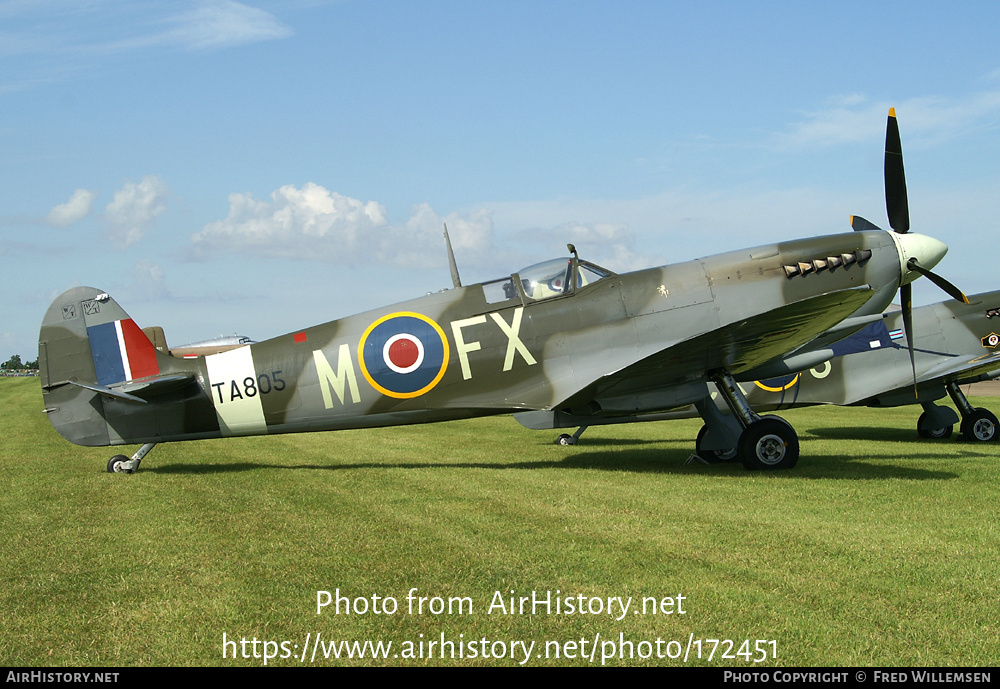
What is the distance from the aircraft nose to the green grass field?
2.29 metres

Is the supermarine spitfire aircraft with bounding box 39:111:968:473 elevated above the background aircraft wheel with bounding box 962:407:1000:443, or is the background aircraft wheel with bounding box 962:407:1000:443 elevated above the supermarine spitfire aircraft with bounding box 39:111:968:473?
the supermarine spitfire aircraft with bounding box 39:111:968:473

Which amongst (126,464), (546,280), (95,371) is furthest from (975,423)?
(95,371)

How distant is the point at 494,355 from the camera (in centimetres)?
909

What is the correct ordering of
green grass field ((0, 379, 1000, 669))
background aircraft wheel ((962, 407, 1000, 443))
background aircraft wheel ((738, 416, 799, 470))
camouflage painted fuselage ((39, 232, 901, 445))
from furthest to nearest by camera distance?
background aircraft wheel ((962, 407, 1000, 443)) < camouflage painted fuselage ((39, 232, 901, 445)) < background aircraft wheel ((738, 416, 799, 470)) < green grass field ((0, 379, 1000, 669))

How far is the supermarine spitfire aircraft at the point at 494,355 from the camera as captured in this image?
8.91 metres

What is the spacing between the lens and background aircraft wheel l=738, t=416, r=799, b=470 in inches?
348

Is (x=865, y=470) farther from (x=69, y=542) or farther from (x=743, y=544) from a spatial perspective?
(x=69, y=542)

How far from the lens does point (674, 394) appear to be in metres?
9.28

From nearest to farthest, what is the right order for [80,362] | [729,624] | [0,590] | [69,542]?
[729,624] → [0,590] → [69,542] → [80,362]

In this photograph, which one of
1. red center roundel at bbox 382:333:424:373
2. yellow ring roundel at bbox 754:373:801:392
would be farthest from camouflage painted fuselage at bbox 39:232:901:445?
yellow ring roundel at bbox 754:373:801:392

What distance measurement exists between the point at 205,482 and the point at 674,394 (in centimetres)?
546

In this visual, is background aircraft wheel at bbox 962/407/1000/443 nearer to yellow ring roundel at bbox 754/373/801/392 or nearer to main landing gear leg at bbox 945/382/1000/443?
main landing gear leg at bbox 945/382/1000/443

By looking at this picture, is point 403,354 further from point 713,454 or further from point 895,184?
point 895,184

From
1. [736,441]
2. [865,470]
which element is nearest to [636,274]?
[736,441]
